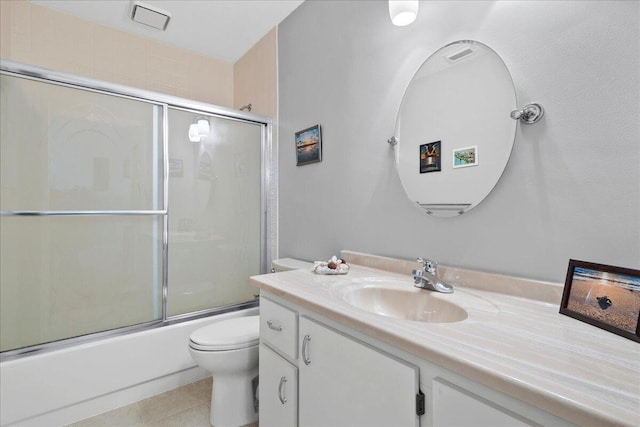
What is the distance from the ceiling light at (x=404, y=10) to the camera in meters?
1.23

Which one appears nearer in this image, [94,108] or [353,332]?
[353,332]

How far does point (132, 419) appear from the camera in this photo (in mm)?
1629

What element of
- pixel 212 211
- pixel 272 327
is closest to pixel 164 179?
pixel 212 211

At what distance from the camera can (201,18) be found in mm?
2254

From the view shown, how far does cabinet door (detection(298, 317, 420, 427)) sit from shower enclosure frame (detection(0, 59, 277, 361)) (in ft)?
4.45

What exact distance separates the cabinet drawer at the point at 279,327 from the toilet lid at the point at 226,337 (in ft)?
0.85

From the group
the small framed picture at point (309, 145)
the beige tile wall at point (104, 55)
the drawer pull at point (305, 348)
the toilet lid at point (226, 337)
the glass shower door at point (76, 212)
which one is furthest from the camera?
the beige tile wall at point (104, 55)

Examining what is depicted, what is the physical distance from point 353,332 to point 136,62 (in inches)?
110

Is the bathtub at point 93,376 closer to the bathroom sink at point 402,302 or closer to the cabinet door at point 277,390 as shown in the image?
the cabinet door at point 277,390

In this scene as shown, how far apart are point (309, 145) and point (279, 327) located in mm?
1206

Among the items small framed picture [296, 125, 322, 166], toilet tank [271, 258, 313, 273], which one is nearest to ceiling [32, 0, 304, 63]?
small framed picture [296, 125, 322, 166]

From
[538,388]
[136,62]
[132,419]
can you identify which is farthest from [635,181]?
[136,62]

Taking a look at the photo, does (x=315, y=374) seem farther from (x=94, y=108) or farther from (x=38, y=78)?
(x=38, y=78)

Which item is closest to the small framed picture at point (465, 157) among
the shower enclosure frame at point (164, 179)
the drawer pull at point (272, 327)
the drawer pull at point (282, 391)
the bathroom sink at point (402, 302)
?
the bathroom sink at point (402, 302)
